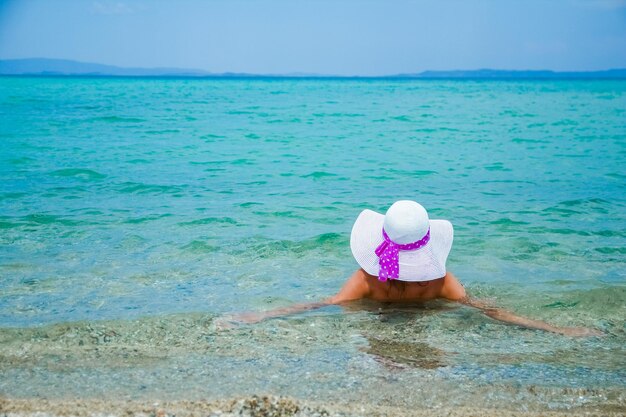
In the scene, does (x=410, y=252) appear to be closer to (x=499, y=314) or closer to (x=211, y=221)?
(x=499, y=314)

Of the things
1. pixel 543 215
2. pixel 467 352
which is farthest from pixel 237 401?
pixel 543 215

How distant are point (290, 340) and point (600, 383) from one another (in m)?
2.14

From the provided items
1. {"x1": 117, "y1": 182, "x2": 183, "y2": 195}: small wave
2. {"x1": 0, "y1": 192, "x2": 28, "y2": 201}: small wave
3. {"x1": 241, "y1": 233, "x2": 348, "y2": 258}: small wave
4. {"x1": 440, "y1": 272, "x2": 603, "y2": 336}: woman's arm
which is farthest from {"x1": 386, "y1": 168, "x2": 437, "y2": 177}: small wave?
{"x1": 440, "y1": 272, "x2": 603, "y2": 336}: woman's arm

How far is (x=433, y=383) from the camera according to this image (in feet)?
12.3

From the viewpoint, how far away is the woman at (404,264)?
14.3 feet

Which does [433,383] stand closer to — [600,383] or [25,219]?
[600,383]

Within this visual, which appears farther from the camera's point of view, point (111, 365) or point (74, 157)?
point (74, 157)

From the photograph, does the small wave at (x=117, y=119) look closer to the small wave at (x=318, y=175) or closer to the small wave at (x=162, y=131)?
the small wave at (x=162, y=131)

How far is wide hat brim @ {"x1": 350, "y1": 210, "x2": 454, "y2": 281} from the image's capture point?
4.45 m

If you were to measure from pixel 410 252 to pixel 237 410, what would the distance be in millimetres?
1784

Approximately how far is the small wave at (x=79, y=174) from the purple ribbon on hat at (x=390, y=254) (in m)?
9.42

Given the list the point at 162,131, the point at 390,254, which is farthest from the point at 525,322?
the point at 162,131

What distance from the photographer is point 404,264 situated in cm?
444

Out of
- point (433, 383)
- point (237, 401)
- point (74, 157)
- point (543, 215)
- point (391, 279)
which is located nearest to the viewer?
point (237, 401)
